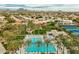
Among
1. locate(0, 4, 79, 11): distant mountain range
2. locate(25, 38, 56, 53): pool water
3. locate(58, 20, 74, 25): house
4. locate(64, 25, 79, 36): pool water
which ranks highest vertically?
locate(0, 4, 79, 11): distant mountain range

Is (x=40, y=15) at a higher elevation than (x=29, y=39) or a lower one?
higher

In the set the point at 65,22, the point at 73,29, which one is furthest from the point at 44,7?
the point at 73,29

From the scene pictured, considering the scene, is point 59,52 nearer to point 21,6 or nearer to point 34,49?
point 34,49

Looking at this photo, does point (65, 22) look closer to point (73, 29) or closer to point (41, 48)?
point (73, 29)

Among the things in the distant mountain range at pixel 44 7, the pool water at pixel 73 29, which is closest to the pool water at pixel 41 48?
the pool water at pixel 73 29

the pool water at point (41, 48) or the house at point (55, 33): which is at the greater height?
the house at point (55, 33)

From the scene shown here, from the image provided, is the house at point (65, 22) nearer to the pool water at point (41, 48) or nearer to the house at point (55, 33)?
the house at point (55, 33)

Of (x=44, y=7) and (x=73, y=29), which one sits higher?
(x=44, y=7)

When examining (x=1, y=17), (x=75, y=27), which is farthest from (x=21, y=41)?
(x=75, y=27)

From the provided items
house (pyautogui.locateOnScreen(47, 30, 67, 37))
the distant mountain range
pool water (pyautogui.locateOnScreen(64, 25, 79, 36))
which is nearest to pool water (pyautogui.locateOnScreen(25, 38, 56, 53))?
house (pyautogui.locateOnScreen(47, 30, 67, 37))

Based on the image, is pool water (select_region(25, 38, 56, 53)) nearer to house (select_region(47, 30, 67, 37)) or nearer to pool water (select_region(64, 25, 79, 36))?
house (select_region(47, 30, 67, 37))
